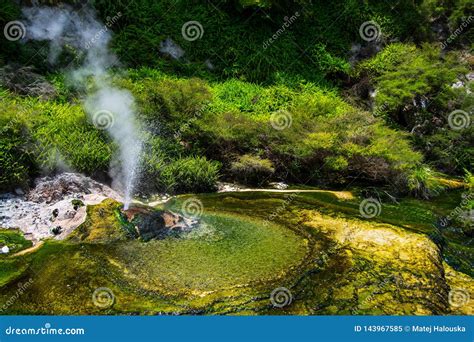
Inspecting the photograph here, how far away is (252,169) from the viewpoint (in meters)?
11.8

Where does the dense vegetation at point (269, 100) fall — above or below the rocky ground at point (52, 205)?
above

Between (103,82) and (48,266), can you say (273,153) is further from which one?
(48,266)

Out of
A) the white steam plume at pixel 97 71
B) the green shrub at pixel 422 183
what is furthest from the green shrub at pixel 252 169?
the green shrub at pixel 422 183

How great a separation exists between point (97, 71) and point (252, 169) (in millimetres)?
6884

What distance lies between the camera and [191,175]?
35.6ft

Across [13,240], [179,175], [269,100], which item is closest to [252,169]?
[179,175]

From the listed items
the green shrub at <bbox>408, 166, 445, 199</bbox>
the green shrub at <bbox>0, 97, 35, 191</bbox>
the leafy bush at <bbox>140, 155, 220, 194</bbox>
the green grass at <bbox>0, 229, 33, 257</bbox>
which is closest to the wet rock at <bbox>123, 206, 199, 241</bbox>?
the green grass at <bbox>0, 229, 33, 257</bbox>

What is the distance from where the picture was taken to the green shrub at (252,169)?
11.7m

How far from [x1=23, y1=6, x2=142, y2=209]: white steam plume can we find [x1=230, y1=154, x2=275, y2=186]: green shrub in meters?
2.82

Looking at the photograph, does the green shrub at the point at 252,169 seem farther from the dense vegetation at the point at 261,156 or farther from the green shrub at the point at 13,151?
the green shrub at the point at 13,151

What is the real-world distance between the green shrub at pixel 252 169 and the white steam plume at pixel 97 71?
282 centimetres

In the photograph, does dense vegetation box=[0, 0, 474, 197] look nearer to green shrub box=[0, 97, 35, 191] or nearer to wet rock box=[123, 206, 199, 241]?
green shrub box=[0, 97, 35, 191]

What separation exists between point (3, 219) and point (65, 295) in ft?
10.9

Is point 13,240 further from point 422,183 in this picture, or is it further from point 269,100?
point 269,100
